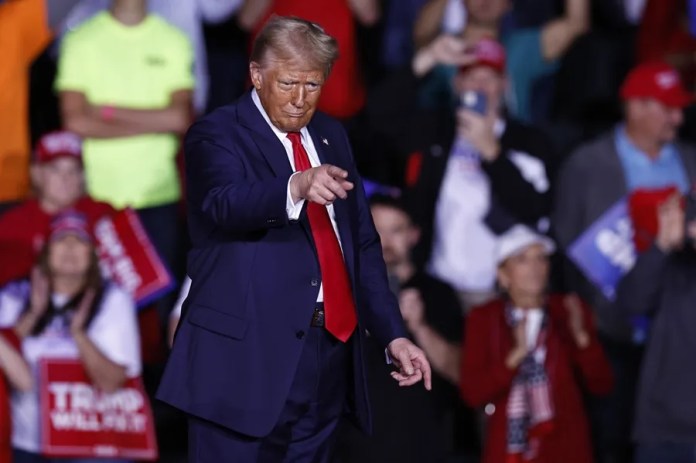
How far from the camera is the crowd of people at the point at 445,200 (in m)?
5.66

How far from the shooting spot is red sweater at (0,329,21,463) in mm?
5531

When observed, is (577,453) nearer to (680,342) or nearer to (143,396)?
(680,342)

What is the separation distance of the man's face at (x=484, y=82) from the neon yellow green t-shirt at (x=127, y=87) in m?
1.17

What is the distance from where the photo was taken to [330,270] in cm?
345

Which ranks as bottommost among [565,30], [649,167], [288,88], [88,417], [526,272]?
[88,417]

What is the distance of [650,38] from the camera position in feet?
22.6

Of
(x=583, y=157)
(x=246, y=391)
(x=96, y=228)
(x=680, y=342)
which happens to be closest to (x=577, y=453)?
(x=680, y=342)

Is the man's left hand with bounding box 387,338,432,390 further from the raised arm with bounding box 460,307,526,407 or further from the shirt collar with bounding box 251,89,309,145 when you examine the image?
the raised arm with bounding box 460,307,526,407

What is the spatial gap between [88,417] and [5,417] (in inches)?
11.9

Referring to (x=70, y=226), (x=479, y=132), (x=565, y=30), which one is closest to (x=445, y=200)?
(x=479, y=132)

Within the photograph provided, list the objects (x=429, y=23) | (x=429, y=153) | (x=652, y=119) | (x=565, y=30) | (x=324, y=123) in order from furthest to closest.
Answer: (x=565, y=30)
(x=429, y=23)
(x=652, y=119)
(x=429, y=153)
(x=324, y=123)

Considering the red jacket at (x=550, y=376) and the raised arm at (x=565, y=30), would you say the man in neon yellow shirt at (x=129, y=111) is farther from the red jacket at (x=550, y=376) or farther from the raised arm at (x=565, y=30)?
the raised arm at (x=565, y=30)

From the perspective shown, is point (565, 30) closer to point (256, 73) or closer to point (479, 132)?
point (479, 132)

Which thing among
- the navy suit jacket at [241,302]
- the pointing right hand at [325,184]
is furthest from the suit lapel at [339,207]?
the pointing right hand at [325,184]
